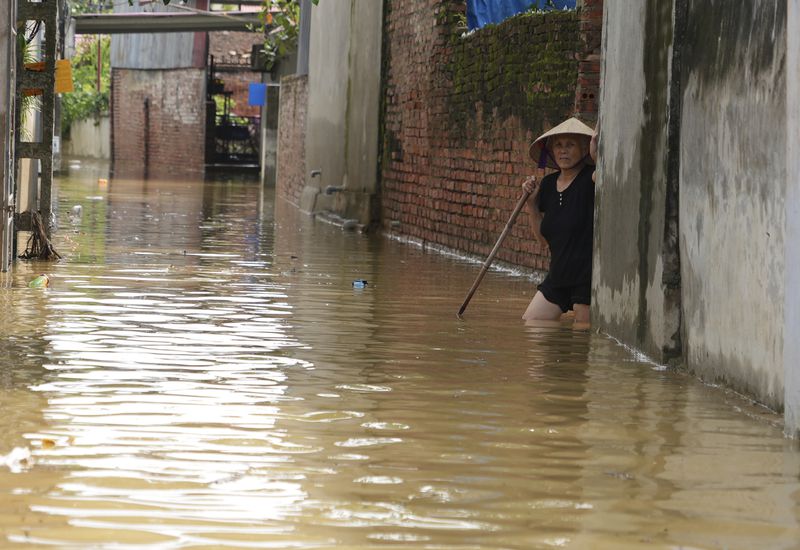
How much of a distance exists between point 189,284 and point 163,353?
3.38m

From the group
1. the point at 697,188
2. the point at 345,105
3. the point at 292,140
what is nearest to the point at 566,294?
the point at 697,188

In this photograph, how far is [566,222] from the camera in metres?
9.06

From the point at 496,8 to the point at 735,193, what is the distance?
796cm

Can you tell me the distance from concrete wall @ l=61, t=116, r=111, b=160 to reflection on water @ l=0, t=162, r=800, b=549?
39.0 metres

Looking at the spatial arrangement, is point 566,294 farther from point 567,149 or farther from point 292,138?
point 292,138

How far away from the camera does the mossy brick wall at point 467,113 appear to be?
12.0 meters

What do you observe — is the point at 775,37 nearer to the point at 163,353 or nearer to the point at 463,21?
the point at 163,353

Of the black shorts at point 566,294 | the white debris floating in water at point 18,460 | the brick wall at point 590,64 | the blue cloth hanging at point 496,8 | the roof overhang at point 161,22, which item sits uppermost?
the roof overhang at point 161,22

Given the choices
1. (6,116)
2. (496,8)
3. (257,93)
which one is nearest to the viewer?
(6,116)

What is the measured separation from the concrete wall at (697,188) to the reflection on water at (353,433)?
235 mm

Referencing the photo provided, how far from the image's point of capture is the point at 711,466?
16.4 ft

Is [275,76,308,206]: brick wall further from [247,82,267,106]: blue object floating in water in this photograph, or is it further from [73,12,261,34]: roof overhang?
[247,82,267,106]: blue object floating in water

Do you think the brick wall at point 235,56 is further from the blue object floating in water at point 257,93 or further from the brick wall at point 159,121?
the blue object floating in water at point 257,93

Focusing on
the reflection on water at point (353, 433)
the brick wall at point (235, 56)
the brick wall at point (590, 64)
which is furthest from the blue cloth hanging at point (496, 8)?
the brick wall at point (235, 56)
